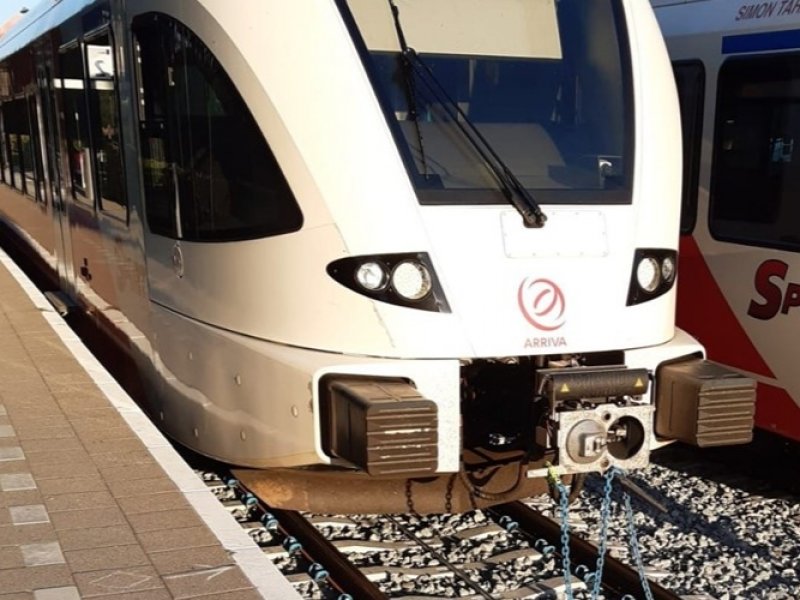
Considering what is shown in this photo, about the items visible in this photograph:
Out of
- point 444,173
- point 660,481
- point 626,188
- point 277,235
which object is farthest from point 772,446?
point 277,235

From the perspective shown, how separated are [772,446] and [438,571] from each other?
3.08 meters

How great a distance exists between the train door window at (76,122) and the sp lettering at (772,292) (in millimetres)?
A: 4316

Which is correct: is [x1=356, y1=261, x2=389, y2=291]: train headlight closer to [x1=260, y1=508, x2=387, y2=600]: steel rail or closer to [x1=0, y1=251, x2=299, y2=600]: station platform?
[x1=0, y1=251, x2=299, y2=600]: station platform

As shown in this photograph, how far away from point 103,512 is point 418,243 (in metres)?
1.74

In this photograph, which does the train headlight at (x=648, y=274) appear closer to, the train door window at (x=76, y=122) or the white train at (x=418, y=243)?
the white train at (x=418, y=243)

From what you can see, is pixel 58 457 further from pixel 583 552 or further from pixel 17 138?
pixel 17 138

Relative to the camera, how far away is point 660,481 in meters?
6.28

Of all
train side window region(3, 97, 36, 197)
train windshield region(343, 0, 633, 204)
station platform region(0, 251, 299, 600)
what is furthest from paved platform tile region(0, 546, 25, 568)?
train side window region(3, 97, 36, 197)

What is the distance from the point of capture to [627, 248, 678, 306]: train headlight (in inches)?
175

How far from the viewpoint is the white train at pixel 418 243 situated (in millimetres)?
4113

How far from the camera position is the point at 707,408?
13.8ft

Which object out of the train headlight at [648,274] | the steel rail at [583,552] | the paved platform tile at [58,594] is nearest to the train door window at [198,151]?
the train headlight at [648,274]

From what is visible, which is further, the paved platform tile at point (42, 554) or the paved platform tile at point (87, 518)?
the paved platform tile at point (87, 518)

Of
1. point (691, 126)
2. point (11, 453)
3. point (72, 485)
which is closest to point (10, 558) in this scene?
point (72, 485)
